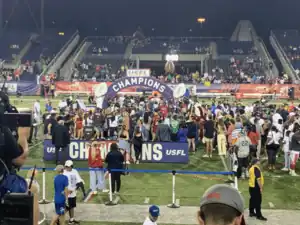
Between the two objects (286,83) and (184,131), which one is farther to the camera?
(286,83)

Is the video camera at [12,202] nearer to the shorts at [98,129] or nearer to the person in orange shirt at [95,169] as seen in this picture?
the person in orange shirt at [95,169]

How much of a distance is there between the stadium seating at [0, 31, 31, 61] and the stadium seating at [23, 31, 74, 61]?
1182mm

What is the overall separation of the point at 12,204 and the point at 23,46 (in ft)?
171

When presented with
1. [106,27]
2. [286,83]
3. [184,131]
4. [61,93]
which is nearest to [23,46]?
[106,27]

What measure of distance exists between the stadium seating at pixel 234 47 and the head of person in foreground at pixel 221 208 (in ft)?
162

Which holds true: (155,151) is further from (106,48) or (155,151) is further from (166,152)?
(106,48)

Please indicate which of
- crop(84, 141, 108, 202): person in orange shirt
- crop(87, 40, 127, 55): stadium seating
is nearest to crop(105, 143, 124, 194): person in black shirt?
crop(84, 141, 108, 202): person in orange shirt

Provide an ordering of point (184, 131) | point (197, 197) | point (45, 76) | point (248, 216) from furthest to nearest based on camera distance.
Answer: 1. point (45, 76)
2. point (184, 131)
3. point (197, 197)
4. point (248, 216)

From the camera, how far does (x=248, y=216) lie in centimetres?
1009

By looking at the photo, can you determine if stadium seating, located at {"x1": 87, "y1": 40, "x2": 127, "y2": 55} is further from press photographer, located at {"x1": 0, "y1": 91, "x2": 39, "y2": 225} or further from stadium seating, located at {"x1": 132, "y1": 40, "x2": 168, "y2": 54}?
press photographer, located at {"x1": 0, "y1": 91, "x2": 39, "y2": 225}

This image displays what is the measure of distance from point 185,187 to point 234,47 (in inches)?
1602

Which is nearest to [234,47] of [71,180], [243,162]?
[243,162]

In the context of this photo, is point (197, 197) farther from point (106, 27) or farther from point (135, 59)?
point (106, 27)

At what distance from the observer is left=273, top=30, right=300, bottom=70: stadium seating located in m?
47.9
